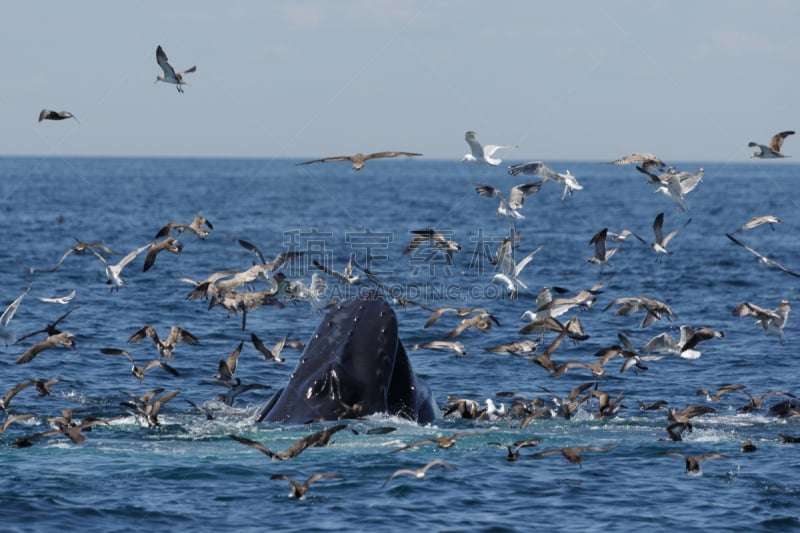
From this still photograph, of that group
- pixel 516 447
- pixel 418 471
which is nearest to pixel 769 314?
pixel 516 447

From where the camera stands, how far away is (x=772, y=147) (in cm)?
1923

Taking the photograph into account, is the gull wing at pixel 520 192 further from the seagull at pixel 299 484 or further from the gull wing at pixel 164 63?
the seagull at pixel 299 484

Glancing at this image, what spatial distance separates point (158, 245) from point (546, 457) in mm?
7734

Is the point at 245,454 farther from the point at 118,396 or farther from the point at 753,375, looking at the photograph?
the point at 753,375

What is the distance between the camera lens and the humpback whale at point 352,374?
14.0 meters

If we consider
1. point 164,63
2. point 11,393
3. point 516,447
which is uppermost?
point 164,63

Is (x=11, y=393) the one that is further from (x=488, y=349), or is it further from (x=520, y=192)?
(x=520, y=192)

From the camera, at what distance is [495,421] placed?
54.7 feet

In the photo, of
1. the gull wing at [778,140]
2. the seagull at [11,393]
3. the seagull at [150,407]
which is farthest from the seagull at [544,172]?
the seagull at [11,393]

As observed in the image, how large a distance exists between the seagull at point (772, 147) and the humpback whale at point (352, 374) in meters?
7.64

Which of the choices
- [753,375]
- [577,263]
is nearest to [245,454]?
[753,375]

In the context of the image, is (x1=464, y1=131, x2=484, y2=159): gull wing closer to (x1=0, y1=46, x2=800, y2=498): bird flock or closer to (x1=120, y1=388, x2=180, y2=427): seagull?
(x1=0, y1=46, x2=800, y2=498): bird flock

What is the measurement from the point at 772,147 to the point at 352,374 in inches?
365

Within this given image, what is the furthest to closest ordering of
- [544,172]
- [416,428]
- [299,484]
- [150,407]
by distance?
[544,172] → [150,407] → [416,428] → [299,484]
